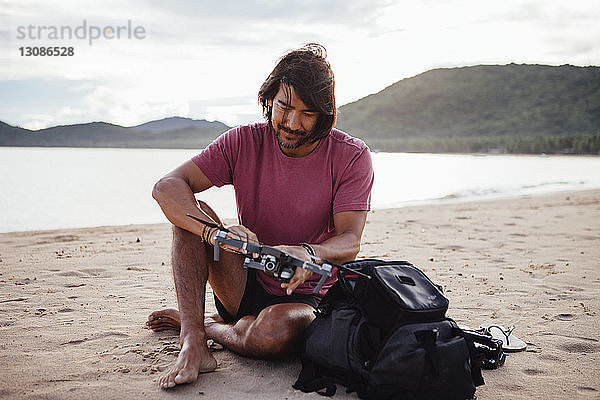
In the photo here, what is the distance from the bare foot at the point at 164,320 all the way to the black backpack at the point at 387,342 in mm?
1002

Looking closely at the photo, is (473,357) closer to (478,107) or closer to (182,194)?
(182,194)

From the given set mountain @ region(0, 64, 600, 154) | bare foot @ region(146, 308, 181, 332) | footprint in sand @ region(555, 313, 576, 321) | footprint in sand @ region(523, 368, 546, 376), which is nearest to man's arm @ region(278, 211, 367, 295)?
bare foot @ region(146, 308, 181, 332)

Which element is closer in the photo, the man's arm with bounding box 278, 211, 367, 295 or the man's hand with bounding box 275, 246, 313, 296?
the man's hand with bounding box 275, 246, 313, 296

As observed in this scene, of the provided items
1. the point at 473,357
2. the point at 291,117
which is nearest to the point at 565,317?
the point at 473,357

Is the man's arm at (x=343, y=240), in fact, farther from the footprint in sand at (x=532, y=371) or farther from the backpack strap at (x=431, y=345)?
the footprint in sand at (x=532, y=371)

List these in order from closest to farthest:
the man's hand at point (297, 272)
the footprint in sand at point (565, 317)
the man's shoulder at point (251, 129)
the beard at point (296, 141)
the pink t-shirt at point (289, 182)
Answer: the man's hand at point (297, 272)
the beard at point (296, 141)
the pink t-shirt at point (289, 182)
the man's shoulder at point (251, 129)
the footprint in sand at point (565, 317)

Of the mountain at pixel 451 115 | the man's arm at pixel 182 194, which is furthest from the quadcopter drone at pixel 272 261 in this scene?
the mountain at pixel 451 115

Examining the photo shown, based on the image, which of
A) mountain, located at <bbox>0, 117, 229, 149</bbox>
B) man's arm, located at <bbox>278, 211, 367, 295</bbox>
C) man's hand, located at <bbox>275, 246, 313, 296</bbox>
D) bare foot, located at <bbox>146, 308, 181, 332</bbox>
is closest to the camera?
man's hand, located at <bbox>275, 246, 313, 296</bbox>

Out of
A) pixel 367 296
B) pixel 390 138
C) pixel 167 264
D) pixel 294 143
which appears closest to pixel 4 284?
pixel 167 264

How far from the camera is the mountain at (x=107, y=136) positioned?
285 feet

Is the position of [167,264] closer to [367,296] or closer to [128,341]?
[128,341]

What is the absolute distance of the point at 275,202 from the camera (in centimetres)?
309

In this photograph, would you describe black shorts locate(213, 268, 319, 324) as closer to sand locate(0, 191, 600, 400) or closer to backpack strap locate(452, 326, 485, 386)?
sand locate(0, 191, 600, 400)

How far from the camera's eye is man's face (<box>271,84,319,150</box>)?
9.59 feet
